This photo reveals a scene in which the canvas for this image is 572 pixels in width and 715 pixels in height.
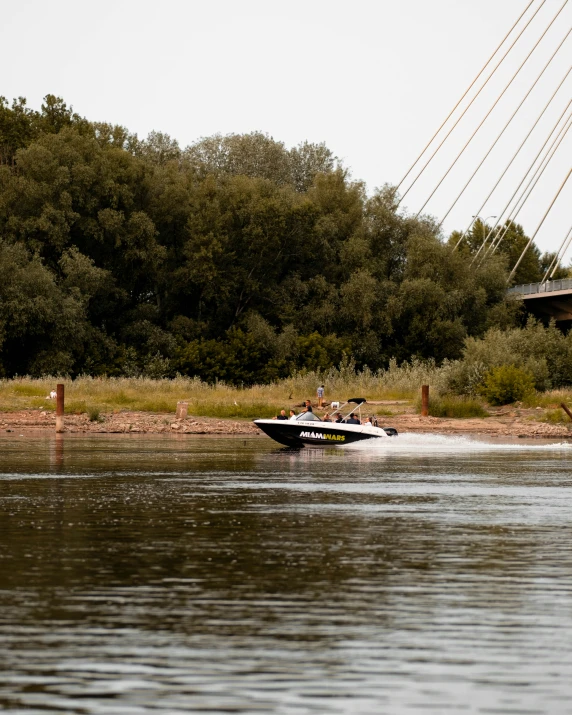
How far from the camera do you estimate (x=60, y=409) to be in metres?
52.3

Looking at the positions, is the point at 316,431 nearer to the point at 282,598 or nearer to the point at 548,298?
the point at 282,598

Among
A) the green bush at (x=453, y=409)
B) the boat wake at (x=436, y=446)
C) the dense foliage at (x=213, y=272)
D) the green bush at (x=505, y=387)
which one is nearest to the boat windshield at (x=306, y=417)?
the boat wake at (x=436, y=446)

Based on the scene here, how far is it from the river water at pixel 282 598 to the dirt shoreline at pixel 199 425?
25135 mm

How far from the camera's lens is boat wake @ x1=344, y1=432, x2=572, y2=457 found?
148 feet

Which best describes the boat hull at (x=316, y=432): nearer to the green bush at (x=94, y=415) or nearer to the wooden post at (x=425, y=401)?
the green bush at (x=94, y=415)

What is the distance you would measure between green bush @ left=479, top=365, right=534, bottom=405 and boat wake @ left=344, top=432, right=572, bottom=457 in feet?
37.5

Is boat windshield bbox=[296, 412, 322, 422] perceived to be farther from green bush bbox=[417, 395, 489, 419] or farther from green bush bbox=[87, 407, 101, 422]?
green bush bbox=[417, 395, 489, 419]

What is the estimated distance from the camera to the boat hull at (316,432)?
45.6m

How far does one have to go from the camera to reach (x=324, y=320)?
85812 millimetres

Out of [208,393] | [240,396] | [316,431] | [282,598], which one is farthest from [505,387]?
[282,598]

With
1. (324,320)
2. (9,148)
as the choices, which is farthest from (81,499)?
(9,148)

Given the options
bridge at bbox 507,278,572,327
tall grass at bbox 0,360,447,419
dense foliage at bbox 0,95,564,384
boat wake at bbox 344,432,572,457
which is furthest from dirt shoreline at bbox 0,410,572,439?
bridge at bbox 507,278,572,327

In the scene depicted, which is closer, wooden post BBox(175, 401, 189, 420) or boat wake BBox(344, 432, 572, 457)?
boat wake BBox(344, 432, 572, 457)

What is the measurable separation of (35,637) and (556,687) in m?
4.81
